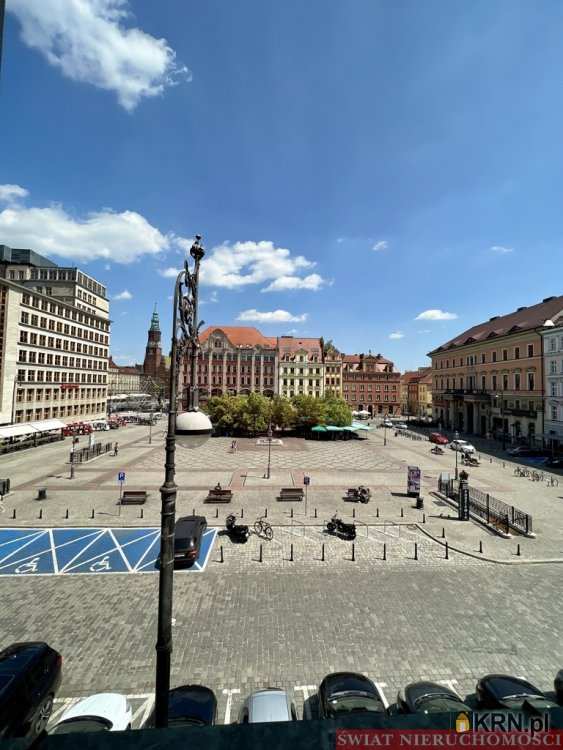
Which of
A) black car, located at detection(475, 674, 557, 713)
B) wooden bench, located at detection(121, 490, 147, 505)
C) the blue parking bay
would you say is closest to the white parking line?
black car, located at detection(475, 674, 557, 713)

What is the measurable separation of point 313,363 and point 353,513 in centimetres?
7697

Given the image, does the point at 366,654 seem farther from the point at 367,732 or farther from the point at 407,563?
the point at 367,732

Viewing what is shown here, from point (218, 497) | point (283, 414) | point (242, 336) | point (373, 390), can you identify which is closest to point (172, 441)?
point (218, 497)

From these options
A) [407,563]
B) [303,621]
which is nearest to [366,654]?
[303,621]

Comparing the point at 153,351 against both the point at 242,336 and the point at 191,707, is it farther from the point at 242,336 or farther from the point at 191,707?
the point at 191,707

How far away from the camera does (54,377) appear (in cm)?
5212

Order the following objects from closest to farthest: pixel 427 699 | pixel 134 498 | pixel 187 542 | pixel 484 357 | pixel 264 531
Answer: pixel 427 699, pixel 187 542, pixel 264 531, pixel 134 498, pixel 484 357

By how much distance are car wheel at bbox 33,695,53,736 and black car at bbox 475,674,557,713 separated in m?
9.21

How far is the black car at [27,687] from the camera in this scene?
7.32 metres

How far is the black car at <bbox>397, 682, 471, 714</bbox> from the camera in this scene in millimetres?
7605

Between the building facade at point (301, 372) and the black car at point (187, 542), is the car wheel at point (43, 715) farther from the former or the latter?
the building facade at point (301, 372)

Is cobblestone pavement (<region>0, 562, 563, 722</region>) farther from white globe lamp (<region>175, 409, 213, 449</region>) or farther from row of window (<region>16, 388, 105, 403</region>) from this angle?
row of window (<region>16, 388, 105, 403</region>)

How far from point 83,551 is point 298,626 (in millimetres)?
10299

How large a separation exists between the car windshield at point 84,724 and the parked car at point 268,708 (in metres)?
2.62
